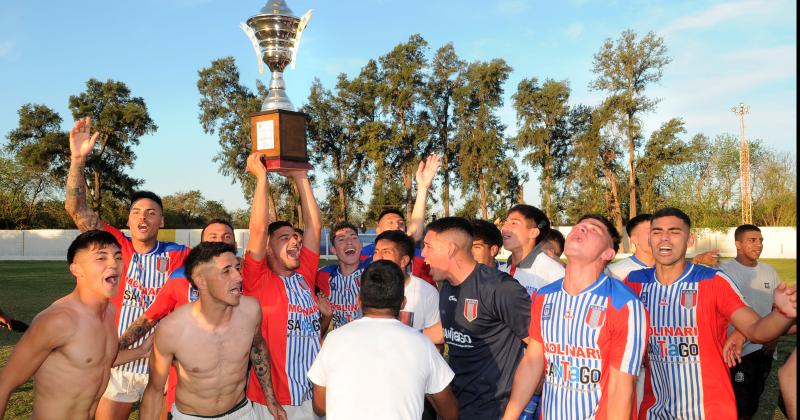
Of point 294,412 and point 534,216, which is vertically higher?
point 534,216

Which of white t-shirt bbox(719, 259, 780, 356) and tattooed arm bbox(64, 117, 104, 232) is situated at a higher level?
tattooed arm bbox(64, 117, 104, 232)

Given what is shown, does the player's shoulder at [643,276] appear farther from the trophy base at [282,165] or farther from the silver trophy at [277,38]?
the silver trophy at [277,38]

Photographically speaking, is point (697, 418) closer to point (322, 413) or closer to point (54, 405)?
point (322, 413)

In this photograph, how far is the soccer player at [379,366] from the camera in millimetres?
3113

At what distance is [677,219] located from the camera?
4.59 m

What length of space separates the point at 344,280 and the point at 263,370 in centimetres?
162

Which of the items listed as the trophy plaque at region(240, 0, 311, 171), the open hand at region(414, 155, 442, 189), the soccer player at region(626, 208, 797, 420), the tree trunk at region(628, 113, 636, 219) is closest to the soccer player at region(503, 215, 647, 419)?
the soccer player at region(626, 208, 797, 420)

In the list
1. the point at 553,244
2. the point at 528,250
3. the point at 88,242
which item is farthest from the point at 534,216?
the point at 88,242

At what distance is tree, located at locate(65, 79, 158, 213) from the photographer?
49.6 metres

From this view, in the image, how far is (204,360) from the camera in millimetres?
4402

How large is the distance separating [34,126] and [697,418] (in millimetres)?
57673

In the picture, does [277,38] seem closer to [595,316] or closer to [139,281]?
[139,281]

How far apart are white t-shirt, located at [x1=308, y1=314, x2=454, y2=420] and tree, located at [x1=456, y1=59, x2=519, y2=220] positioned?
45.3m

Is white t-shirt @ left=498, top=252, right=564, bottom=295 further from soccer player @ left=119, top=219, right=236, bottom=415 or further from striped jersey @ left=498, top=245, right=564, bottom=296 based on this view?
soccer player @ left=119, top=219, right=236, bottom=415
